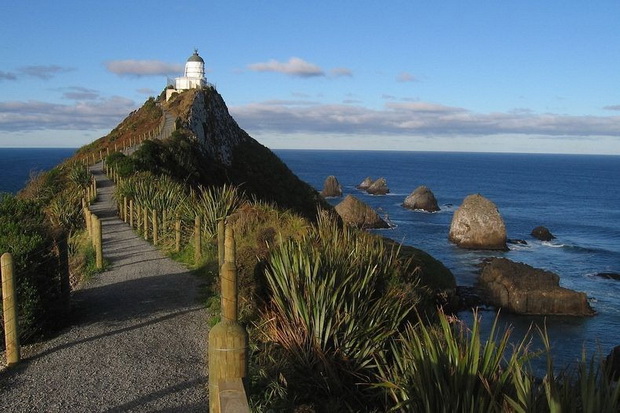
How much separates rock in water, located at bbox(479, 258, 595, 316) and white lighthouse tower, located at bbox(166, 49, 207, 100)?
138ft

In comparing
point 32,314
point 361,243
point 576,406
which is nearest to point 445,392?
point 576,406

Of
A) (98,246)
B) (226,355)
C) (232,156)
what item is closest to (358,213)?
(232,156)

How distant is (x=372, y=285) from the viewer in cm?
774

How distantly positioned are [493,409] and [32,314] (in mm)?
5805

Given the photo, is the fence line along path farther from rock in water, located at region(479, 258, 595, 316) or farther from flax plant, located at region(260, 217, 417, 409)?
rock in water, located at region(479, 258, 595, 316)

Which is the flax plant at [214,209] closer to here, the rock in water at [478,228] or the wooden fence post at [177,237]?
the wooden fence post at [177,237]

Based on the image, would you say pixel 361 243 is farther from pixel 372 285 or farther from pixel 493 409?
pixel 493 409

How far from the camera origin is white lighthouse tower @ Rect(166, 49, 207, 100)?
63.2 meters

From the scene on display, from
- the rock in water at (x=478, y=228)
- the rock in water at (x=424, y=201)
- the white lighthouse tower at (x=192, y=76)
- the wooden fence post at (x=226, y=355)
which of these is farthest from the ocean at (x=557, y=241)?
the white lighthouse tower at (x=192, y=76)

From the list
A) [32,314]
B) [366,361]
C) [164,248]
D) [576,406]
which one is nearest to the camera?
[576,406]

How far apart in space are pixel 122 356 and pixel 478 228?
1813 inches

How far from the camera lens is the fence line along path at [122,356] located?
611cm

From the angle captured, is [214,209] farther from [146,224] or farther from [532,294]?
[532,294]

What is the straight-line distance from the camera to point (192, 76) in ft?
208
